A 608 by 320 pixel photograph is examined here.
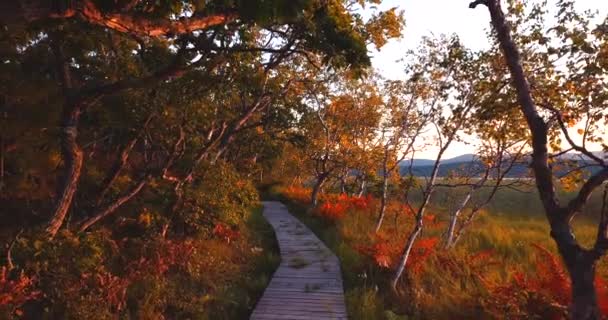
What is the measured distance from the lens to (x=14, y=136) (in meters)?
7.00

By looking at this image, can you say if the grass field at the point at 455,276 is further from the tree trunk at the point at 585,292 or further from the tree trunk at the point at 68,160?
the tree trunk at the point at 68,160

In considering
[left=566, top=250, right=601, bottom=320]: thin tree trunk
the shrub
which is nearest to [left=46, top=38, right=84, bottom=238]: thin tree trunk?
the shrub

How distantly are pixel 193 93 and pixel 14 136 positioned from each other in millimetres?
3426

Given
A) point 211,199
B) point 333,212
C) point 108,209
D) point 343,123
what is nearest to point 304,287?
point 211,199

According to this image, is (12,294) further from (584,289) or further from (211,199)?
(584,289)

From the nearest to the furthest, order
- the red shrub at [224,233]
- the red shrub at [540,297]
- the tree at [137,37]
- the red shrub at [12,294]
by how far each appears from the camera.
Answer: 1. the tree at [137,37]
2. the red shrub at [12,294]
3. the red shrub at [540,297]
4. the red shrub at [224,233]

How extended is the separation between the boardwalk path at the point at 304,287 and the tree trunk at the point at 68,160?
11.6 ft

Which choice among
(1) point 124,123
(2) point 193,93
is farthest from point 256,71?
(1) point 124,123

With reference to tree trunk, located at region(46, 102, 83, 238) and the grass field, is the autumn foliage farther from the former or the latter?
tree trunk, located at region(46, 102, 83, 238)

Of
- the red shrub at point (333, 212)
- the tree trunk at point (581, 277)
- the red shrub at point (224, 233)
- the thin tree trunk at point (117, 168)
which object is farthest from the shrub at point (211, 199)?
the tree trunk at point (581, 277)

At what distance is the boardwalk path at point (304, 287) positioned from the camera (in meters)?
6.70

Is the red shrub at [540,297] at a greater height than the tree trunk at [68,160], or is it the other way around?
the tree trunk at [68,160]

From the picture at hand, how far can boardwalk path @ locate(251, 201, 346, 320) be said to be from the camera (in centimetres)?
670

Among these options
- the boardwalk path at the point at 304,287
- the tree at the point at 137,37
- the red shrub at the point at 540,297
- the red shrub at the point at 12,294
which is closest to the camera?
the tree at the point at 137,37
